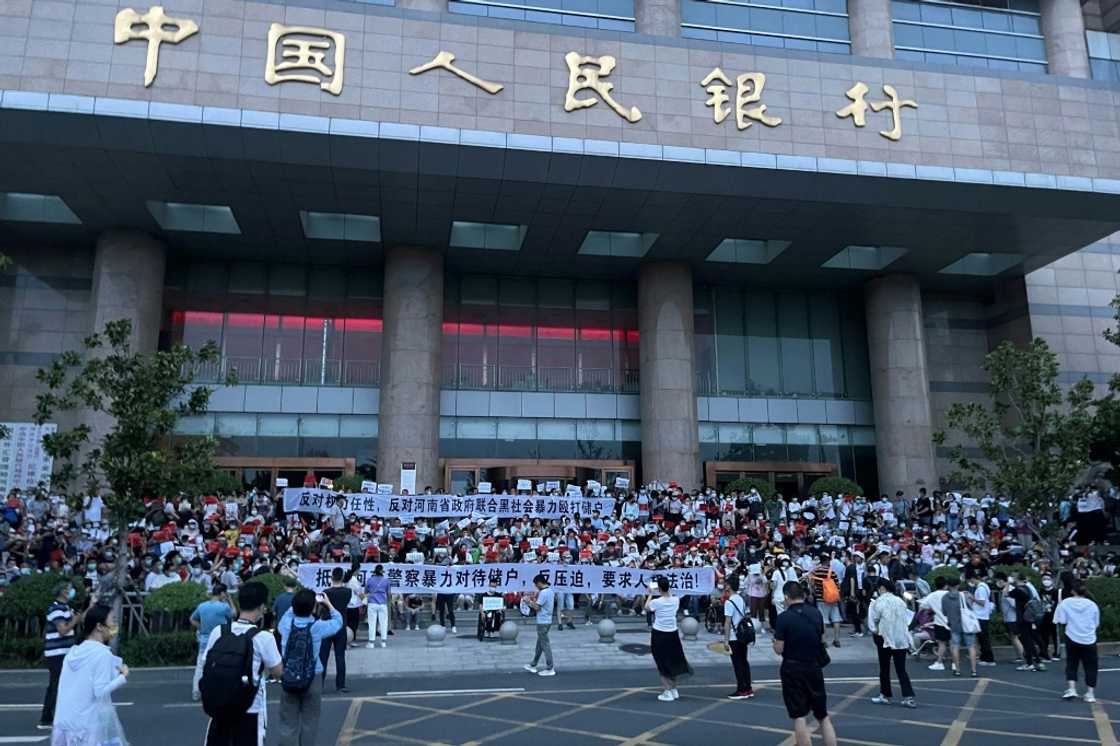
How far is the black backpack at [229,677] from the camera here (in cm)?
Answer: 605

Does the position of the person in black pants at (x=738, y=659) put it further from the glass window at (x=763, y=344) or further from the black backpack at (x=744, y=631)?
the glass window at (x=763, y=344)

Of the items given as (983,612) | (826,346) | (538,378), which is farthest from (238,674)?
(826,346)

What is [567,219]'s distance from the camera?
27.8 m

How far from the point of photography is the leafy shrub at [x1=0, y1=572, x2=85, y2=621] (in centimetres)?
1343

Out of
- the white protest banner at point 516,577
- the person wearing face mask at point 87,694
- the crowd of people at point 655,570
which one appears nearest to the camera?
the person wearing face mask at point 87,694

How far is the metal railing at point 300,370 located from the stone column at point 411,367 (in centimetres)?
208

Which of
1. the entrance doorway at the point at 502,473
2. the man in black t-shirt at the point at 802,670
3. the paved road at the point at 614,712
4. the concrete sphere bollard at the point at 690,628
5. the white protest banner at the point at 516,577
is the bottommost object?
the paved road at the point at 614,712

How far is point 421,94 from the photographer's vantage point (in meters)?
24.2

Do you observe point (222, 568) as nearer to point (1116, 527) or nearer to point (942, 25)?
point (1116, 527)

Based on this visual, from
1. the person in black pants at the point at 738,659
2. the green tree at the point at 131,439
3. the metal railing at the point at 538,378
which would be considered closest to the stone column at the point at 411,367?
the metal railing at the point at 538,378

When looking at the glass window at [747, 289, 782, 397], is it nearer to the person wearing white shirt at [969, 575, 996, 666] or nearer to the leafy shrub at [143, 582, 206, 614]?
the person wearing white shirt at [969, 575, 996, 666]

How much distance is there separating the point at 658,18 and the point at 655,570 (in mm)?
22549

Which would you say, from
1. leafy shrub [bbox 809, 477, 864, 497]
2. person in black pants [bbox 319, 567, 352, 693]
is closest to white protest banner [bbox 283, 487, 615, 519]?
leafy shrub [bbox 809, 477, 864, 497]

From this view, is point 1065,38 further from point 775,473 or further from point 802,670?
point 802,670
